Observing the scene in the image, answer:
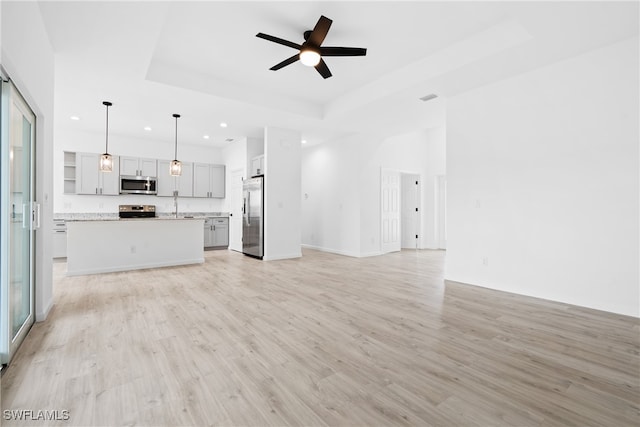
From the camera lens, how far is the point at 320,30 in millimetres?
2994

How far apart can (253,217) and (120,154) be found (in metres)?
3.95

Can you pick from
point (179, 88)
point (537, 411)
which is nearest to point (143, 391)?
point (537, 411)

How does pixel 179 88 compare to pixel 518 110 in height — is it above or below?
above

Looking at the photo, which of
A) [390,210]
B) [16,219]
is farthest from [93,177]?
[390,210]

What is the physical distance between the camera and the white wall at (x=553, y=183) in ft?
10.4

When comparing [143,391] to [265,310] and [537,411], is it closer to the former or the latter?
[265,310]

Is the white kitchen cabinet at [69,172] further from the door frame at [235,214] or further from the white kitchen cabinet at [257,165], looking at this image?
the white kitchen cabinet at [257,165]

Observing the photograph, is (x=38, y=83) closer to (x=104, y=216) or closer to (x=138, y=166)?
(x=138, y=166)

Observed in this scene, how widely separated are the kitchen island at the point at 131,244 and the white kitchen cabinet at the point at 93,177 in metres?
2.61

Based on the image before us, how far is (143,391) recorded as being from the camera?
5.79ft

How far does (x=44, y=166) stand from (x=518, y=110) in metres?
5.45

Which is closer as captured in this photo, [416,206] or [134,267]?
[134,267]

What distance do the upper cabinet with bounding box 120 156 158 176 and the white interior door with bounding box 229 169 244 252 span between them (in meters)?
1.95

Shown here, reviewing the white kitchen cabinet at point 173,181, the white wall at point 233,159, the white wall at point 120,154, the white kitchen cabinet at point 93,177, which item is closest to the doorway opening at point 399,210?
the white wall at point 233,159
